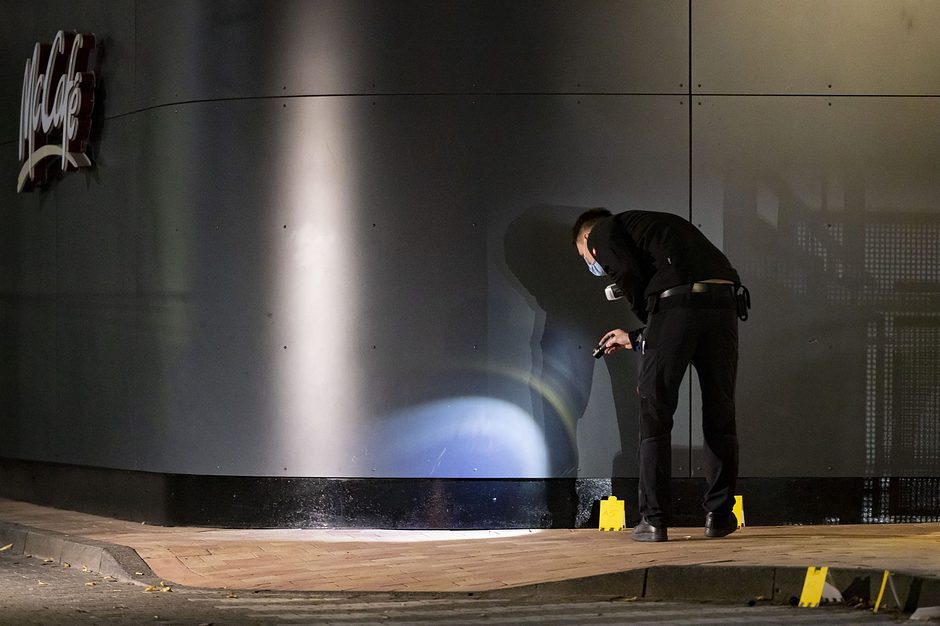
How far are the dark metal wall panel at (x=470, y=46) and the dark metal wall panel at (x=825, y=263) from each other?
0.46m

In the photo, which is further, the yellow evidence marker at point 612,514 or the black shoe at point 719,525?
the yellow evidence marker at point 612,514

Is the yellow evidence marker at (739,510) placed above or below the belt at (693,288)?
below

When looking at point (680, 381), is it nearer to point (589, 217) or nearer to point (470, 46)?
point (589, 217)

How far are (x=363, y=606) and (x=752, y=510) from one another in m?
2.83

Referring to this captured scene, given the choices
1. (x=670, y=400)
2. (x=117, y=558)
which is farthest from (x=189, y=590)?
(x=670, y=400)

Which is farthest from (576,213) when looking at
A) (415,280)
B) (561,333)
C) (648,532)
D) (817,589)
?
(817,589)

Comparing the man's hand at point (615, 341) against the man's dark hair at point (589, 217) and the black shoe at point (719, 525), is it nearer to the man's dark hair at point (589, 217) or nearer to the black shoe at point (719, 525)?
the man's dark hair at point (589, 217)

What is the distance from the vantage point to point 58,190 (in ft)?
30.9

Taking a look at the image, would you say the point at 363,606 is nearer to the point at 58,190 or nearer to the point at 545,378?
the point at 545,378

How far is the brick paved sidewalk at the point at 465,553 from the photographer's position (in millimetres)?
6227

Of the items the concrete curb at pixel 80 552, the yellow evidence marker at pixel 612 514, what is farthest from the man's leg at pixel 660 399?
the concrete curb at pixel 80 552

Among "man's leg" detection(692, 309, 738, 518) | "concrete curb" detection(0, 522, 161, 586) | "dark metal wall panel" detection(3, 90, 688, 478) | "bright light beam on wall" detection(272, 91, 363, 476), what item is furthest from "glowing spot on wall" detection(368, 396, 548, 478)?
"concrete curb" detection(0, 522, 161, 586)

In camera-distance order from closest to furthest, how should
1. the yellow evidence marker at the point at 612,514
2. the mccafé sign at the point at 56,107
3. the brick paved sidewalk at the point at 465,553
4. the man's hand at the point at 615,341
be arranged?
the brick paved sidewalk at the point at 465,553 < the man's hand at the point at 615,341 < the yellow evidence marker at the point at 612,514 < the mccafé sign at the point at 56,107

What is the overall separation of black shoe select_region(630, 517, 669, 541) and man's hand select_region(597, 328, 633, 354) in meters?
0.92
